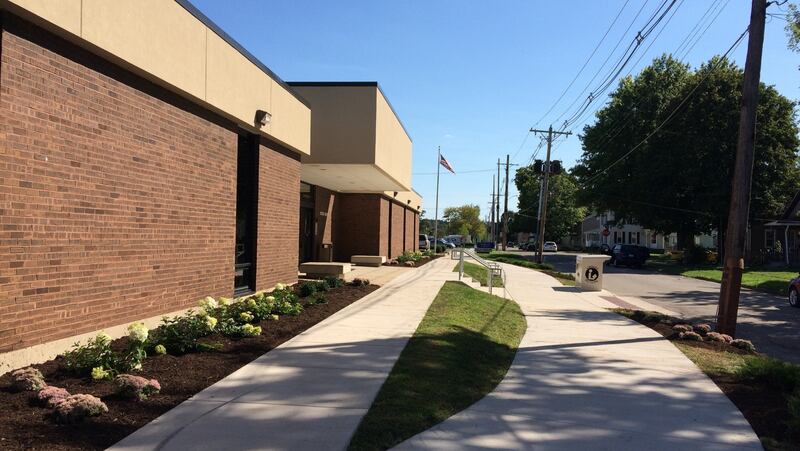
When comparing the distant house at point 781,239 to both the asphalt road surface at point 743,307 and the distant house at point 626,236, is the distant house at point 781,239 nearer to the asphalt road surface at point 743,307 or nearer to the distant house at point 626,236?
the asphalt road surface at point 743,307

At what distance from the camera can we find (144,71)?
689 centimetres

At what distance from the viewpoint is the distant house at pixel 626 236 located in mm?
68062

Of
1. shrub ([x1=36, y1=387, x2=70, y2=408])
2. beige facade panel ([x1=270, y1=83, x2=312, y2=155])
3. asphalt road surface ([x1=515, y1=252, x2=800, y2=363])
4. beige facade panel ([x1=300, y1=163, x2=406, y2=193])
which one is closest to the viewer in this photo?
shrub ([x1=36, y1=387, x2=70, y2=408])

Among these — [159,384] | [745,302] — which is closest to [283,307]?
[159,384]

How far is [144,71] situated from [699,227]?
4197cm

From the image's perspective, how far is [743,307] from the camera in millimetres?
15891

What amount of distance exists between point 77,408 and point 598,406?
174 inches

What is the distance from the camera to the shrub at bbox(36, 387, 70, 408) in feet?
14.1

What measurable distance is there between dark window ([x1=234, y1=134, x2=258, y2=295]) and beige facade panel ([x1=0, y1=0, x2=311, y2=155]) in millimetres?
539

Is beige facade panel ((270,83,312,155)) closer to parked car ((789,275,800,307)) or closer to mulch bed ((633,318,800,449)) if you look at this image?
mulch bed ((633,318,800,449))

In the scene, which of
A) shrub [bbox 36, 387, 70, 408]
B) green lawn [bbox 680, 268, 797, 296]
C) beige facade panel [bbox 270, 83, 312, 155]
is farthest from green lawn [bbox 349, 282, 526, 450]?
green lawn [bbox 680, 268, 797, 296]

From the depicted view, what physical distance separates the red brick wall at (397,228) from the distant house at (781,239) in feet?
72.0

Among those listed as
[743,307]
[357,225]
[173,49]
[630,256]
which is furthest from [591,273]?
[630,256]

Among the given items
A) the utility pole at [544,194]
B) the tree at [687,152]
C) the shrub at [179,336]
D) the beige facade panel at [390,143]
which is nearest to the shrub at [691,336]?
the shrub at [179,336]
